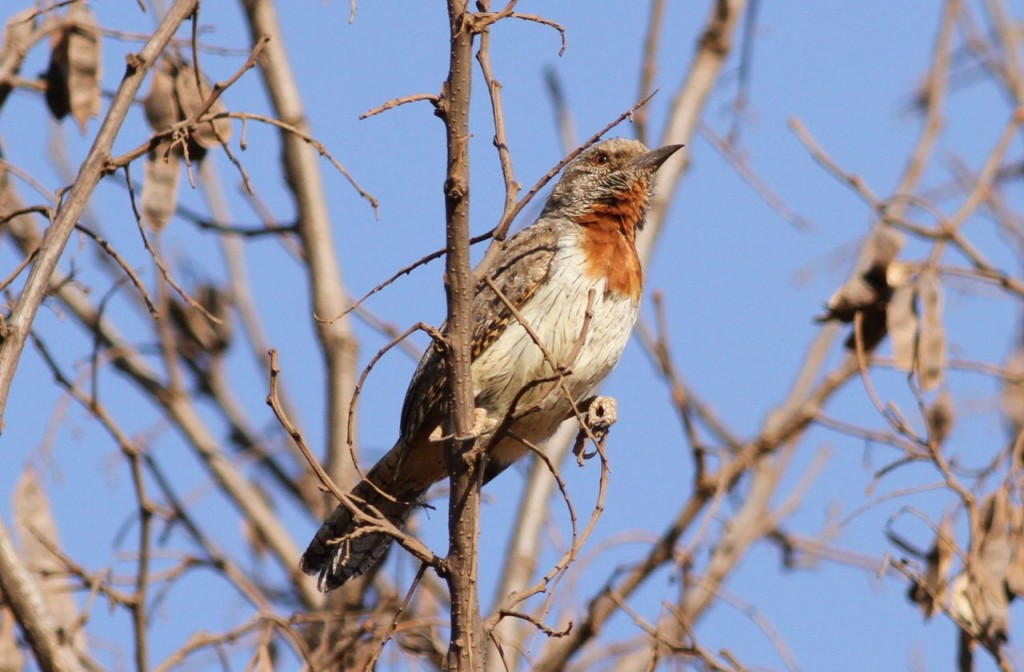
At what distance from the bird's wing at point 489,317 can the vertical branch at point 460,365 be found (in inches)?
45.7

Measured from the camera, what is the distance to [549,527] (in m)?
7.23

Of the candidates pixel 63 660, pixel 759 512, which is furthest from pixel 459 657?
pixel 759 512

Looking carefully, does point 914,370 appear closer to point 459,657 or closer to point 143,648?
point 459,657

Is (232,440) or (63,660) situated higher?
(232,440)

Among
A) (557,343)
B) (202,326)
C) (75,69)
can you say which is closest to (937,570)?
(557,343)

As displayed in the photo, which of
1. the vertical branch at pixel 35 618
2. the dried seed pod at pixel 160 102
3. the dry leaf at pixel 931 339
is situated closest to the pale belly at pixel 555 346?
the dry leaf at pixel 931 339

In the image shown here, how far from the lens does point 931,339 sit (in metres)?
5.07

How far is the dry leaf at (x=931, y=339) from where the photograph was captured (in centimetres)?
507

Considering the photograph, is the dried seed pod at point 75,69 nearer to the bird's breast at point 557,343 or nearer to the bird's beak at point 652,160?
the bird's breast at point 557,343

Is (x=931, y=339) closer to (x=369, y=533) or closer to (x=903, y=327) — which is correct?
(x=903, y=327)

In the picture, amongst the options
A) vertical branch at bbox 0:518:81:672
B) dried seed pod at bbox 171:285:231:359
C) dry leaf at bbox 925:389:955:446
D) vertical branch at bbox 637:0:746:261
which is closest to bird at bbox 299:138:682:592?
vertical branch at bbox 0:518:81:672

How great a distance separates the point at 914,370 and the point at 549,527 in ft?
8.88

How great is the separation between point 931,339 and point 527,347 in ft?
5.29

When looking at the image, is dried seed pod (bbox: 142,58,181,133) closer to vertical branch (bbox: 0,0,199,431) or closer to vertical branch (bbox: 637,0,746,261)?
vertical branch (bbox: 0,0,199,431)
